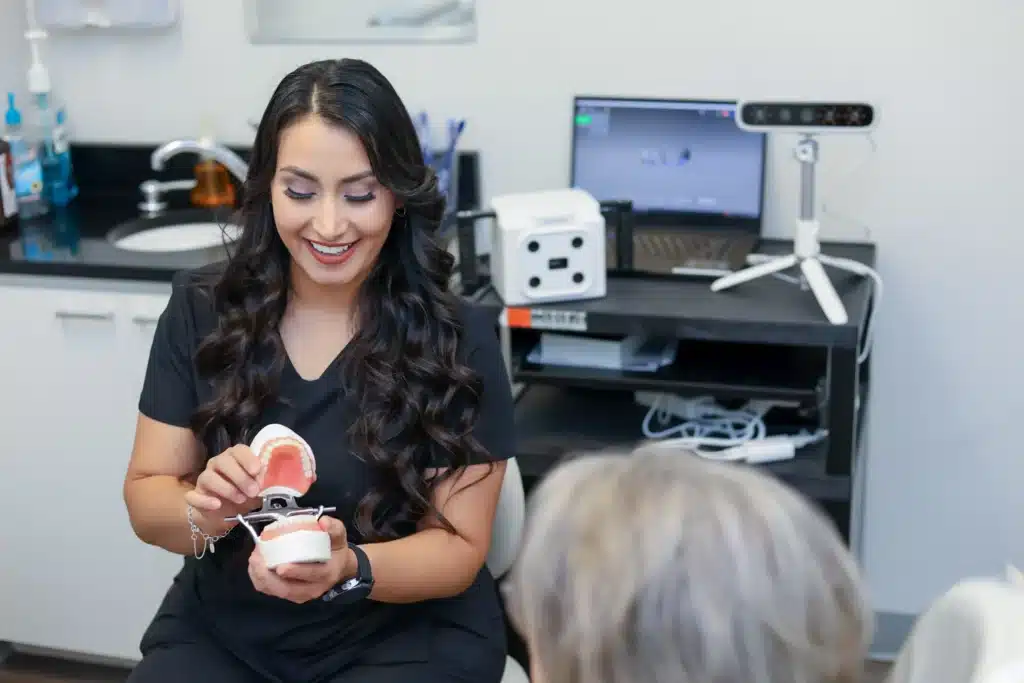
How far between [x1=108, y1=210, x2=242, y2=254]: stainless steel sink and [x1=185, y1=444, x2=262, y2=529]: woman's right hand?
3.65 feet

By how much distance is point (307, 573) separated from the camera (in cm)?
141

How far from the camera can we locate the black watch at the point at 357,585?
150 centimetres

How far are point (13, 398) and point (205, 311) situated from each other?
36.1 inches

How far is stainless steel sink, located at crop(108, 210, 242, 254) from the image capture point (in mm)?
2555

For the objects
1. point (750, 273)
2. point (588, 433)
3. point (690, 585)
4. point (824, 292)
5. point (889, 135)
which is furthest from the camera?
point (889, 135)

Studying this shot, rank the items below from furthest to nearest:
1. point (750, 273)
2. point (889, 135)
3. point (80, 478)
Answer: point (80, 478)
point (889, 135)
point (750, 273)

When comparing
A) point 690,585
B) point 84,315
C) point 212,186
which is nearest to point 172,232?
point 212,186

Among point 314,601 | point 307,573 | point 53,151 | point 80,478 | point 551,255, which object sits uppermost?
point 53,151

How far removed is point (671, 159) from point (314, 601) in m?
1.12

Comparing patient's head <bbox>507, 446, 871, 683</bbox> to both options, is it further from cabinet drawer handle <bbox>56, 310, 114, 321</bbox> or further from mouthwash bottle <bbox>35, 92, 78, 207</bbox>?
mouthwash bottle <bbox>35, 92, 78, 207</bbox>

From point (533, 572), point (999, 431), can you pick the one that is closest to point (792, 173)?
point (999, 431)

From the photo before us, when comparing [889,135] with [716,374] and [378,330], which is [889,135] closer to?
[716,374]

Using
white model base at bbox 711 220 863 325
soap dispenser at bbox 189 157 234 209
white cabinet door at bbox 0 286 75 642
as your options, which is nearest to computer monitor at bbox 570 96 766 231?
white model base at bbox 711 220 863 325

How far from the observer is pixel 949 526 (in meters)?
2.53
